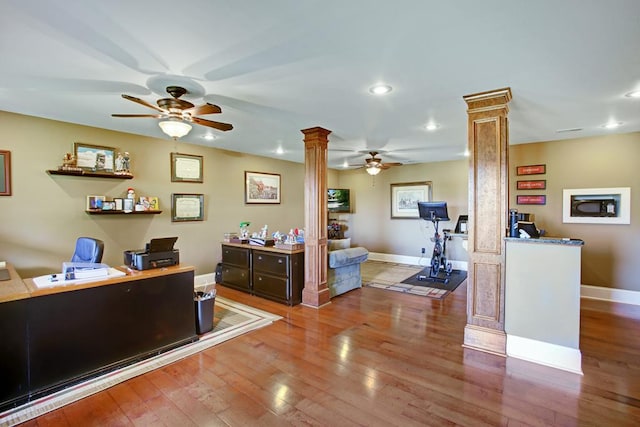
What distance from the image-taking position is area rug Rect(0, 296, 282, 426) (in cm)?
215

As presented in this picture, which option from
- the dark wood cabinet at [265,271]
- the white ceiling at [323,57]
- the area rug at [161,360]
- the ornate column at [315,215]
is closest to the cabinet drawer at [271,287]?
the dark wood cabinet at [265,271]

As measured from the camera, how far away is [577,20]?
6.01 feet

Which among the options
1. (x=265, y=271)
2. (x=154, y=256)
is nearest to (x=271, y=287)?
(x=265, y=271)

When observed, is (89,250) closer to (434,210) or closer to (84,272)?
(84,272)

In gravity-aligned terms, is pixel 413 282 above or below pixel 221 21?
below

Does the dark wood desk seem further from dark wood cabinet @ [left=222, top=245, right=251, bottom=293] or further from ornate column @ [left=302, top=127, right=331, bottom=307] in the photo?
dark wood cabinet @ [left=222, top=245, right=251, bottom=293]

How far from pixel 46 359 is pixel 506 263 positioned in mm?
3907

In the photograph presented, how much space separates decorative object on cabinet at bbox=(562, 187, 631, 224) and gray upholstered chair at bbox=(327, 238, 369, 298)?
10.9ft

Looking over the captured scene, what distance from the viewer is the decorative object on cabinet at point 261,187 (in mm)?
6281

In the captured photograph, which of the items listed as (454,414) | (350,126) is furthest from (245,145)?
(454,414)

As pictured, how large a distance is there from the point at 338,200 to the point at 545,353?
6049 millimetres

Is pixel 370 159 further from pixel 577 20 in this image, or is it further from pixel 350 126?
pixel 577 20

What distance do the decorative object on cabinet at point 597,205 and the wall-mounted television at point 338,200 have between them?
15.5 feet

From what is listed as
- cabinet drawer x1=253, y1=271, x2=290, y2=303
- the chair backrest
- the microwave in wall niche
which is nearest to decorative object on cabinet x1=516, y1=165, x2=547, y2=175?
the microwave in wall niche
